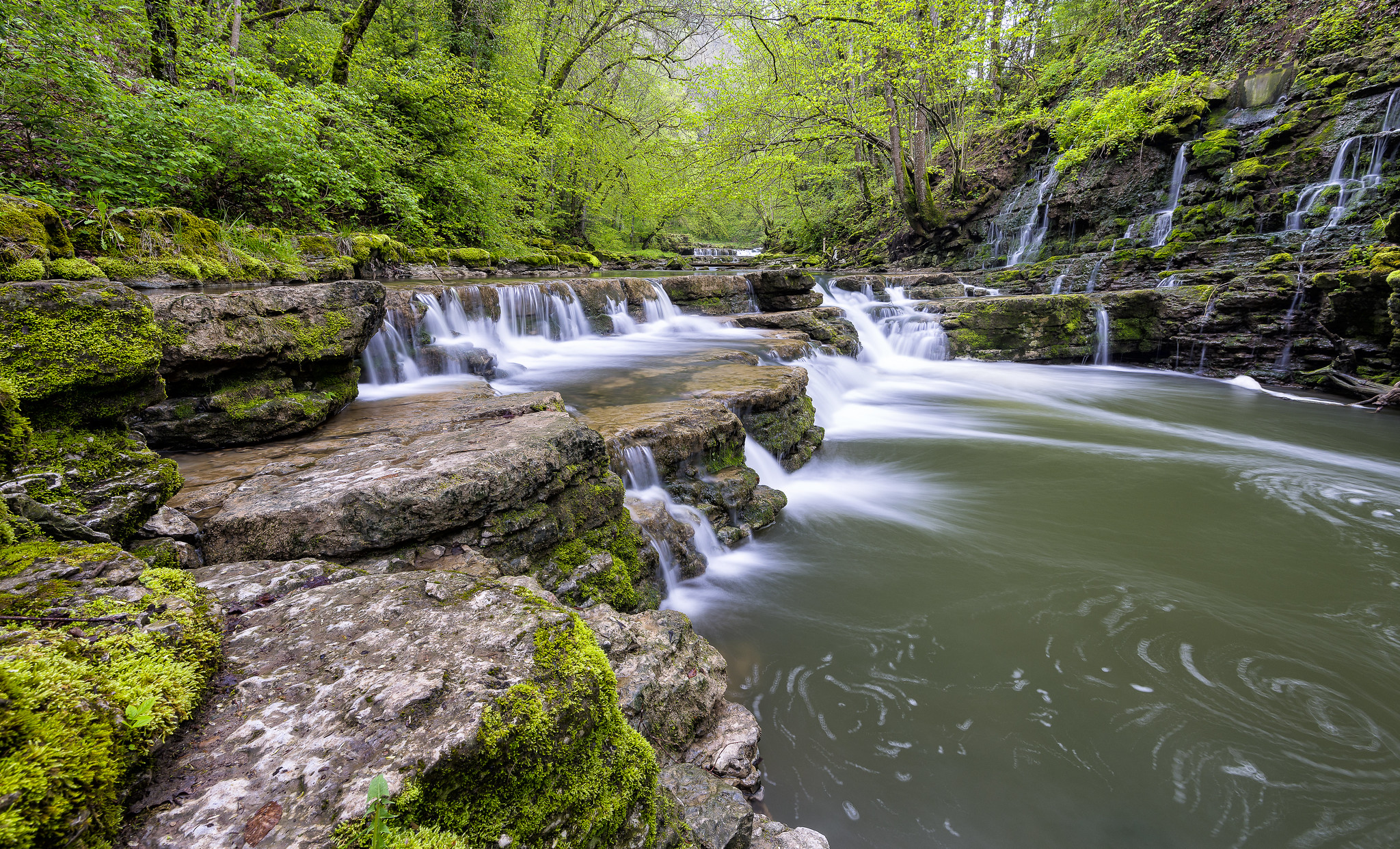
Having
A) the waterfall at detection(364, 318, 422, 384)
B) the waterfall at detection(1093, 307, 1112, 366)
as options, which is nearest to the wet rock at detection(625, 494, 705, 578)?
the waterfall at detection(364, 318, 422, 384)

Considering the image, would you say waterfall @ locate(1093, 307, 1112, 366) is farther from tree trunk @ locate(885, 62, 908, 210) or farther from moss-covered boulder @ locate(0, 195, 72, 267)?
moss-covered boulder @ locate(0, 195, 72, 267)

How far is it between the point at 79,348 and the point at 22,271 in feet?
5.43

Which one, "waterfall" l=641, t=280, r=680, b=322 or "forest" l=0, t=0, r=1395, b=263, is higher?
"forest" l=0, t=0, r=1395, b=263

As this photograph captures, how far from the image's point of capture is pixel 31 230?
3.90 meters

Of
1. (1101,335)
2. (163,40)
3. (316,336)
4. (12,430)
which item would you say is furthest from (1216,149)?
(163,40)

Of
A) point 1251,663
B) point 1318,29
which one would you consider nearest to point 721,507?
point 1251,663

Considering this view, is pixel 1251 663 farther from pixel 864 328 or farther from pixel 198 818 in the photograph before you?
pixel 864 328

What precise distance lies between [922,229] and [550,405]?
1766 centimetres

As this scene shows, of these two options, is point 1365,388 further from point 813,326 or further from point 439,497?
point 439,497

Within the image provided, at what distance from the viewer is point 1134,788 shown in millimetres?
2410

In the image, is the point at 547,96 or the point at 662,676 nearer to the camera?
the point at 662,676

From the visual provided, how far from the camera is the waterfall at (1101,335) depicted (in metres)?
11.0

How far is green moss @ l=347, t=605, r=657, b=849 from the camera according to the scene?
999 millimetres

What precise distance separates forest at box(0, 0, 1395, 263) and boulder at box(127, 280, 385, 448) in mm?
2977
